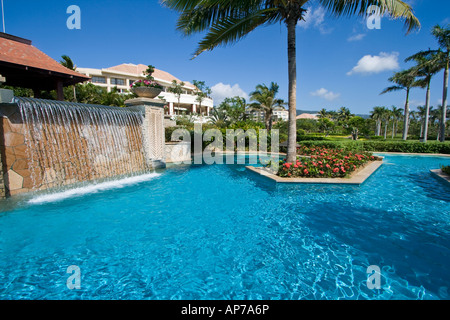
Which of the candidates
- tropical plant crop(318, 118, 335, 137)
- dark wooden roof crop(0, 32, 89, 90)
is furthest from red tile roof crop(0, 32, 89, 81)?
tropical plant crop(318, 118, 335, 137)

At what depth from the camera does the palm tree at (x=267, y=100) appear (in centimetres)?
3173

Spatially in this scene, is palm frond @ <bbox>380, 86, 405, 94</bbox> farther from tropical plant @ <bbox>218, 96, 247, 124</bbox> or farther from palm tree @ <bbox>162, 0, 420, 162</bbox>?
palm tree @ <bbox>162, 0, 420, 162</bbox>

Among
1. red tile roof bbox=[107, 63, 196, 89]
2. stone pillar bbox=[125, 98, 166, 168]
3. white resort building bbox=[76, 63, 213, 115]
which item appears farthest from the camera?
red tile roof bbox=[107, 63, 196, 89]

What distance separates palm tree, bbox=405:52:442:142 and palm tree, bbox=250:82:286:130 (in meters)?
15.7

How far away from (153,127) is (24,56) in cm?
677

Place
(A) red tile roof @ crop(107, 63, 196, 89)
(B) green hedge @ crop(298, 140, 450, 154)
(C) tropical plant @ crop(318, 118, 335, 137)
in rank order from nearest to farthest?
(B) green hedge @ crop(298, 140, 450, 154)
(C) tropical plant @ crop(318, 118, 335, 137)
(A) red tile roof @ crop(107, 63, 196, 89)

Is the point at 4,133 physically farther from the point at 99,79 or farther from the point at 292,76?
the point at 99,79

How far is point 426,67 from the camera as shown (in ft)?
81.4

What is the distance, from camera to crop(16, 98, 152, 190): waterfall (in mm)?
6318

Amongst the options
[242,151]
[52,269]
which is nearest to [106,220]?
[52,269]
